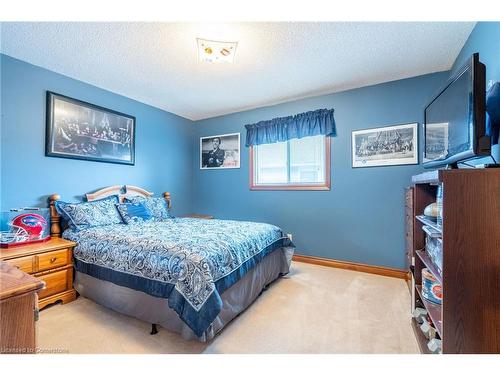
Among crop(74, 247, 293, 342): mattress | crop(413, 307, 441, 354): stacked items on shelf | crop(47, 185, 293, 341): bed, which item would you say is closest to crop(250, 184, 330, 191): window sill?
crop(47, 185, 293, 341): bed

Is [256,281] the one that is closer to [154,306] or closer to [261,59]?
[154,306]

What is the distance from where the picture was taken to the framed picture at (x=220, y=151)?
4.03 metres

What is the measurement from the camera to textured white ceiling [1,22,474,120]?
1892 mm

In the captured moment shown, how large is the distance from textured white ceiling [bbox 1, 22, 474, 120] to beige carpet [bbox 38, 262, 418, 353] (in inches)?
96.7

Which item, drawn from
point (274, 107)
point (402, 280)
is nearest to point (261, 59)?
point (274, 107)

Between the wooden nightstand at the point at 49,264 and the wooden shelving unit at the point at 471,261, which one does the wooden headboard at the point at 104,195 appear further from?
the wooden shelving unit at the point at 471,261

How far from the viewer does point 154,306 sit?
5.69 ft

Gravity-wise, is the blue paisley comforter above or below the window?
below

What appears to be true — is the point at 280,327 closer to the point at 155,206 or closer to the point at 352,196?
the point at 352,196

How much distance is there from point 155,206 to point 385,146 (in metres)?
3.24

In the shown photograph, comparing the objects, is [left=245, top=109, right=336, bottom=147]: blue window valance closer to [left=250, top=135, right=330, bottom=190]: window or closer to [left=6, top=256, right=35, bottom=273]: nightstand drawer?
[left=250, top=135, right=330, bottom=190]: window

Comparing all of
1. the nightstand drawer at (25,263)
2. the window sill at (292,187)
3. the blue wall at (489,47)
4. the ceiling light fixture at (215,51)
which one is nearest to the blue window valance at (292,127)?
the window sill at (292,187)

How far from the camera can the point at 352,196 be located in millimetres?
3084
